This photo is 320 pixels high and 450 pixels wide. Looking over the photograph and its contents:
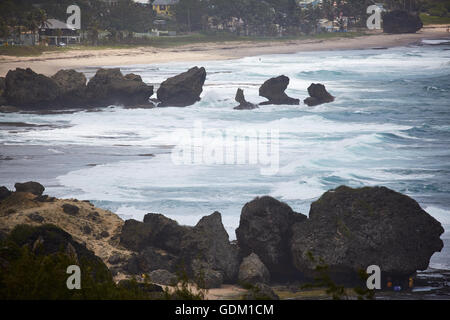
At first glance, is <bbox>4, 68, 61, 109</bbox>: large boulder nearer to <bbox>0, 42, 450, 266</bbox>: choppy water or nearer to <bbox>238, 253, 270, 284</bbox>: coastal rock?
<bbox>0, 42, 450, 266</bbox>: choppy water

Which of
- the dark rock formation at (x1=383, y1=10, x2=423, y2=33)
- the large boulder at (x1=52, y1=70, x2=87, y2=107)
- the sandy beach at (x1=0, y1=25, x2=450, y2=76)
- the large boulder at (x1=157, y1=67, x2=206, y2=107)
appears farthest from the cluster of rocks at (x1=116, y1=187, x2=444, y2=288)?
the dark rock formation at (x1=383, y1=10, x2=423, y2=33)

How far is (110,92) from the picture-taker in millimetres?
41219

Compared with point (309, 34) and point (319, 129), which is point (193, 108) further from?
point (309, 34)

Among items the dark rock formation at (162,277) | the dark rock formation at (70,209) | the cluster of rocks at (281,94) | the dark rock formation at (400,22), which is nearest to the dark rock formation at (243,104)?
the cluster of rocks at (281,94)

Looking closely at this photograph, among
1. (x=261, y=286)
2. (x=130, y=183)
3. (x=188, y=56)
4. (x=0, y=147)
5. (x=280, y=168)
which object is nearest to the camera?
(x=261, y=286)

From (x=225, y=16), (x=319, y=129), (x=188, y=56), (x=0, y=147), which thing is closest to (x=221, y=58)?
(x=188, y=56)

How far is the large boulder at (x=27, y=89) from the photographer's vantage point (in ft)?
127

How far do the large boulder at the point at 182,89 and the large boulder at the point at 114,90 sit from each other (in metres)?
1.16

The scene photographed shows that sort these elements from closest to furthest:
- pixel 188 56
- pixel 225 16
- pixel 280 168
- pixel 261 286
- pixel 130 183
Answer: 1. pixel 261 286
2. pixel 130 183
3. pixel 280 168
4. pixel 188 56
5. pixel 225 16

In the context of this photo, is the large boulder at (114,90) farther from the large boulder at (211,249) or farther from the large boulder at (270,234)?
the large boulder at (211,249)

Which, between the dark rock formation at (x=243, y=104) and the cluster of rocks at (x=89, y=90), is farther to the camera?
the dark rock formation at (x=243, y=104)

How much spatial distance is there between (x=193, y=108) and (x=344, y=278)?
3044 cm

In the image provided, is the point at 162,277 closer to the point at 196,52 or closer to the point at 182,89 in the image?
the point at 182,89
